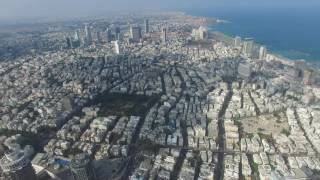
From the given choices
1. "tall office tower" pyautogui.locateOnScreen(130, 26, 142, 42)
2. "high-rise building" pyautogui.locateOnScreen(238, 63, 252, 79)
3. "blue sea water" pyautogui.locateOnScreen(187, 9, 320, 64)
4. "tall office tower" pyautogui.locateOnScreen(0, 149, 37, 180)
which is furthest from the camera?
"tall office tower" pyautogui.locateOnScreen(130, 26, 142, 42)

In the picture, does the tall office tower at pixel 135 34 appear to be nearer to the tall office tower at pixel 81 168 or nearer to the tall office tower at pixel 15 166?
the tall office tower at pixel 81 168

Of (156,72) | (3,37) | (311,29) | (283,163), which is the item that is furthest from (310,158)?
(3,37)

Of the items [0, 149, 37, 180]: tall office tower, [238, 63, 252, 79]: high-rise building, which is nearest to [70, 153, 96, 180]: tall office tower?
[0, 149, 37, 180]: tall office tower

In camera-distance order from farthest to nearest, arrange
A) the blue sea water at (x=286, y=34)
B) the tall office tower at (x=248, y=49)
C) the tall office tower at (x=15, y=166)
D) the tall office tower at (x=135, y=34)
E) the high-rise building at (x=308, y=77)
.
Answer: the tall office tower at (x=135, y=34) < the blue sea water at (x=286, y=34) < the tall office tower at (x=248, y=49) < the high-rise building at (x=308, y=77) < the tall office tower at (x=15, y=166)

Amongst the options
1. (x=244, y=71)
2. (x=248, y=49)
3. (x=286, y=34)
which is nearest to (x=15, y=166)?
(x=244, y=71)

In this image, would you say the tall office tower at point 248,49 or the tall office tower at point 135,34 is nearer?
the tall office tower at point 248,49

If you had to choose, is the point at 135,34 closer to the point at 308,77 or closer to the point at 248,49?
the point at 248,49

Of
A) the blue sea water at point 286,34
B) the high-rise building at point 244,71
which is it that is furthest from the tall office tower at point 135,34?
the high-rise building at point 244,71

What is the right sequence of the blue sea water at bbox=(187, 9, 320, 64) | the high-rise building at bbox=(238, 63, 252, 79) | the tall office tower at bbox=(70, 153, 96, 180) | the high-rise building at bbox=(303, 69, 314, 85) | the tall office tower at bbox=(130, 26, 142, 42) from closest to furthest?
the tall office tower at bbox=(70, 153, 96, 180), the high-rise building at bbox=(303, 69, 314, 85), the high-rise building at bbox=(238, 63, 252, 79), the blue sea water at bbox=(187, 9, 320, 64), the tall office tower at bbox=(130, 26, 142, 42)

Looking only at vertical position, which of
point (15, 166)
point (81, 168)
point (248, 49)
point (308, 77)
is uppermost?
point (248, 49)

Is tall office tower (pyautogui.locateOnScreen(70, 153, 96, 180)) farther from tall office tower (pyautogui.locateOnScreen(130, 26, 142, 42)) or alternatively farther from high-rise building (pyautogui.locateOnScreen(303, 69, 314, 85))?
tall office tower (pyautogui.locateOnScreen(130, 26, 142, 42))

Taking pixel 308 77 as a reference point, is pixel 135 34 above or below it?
above
